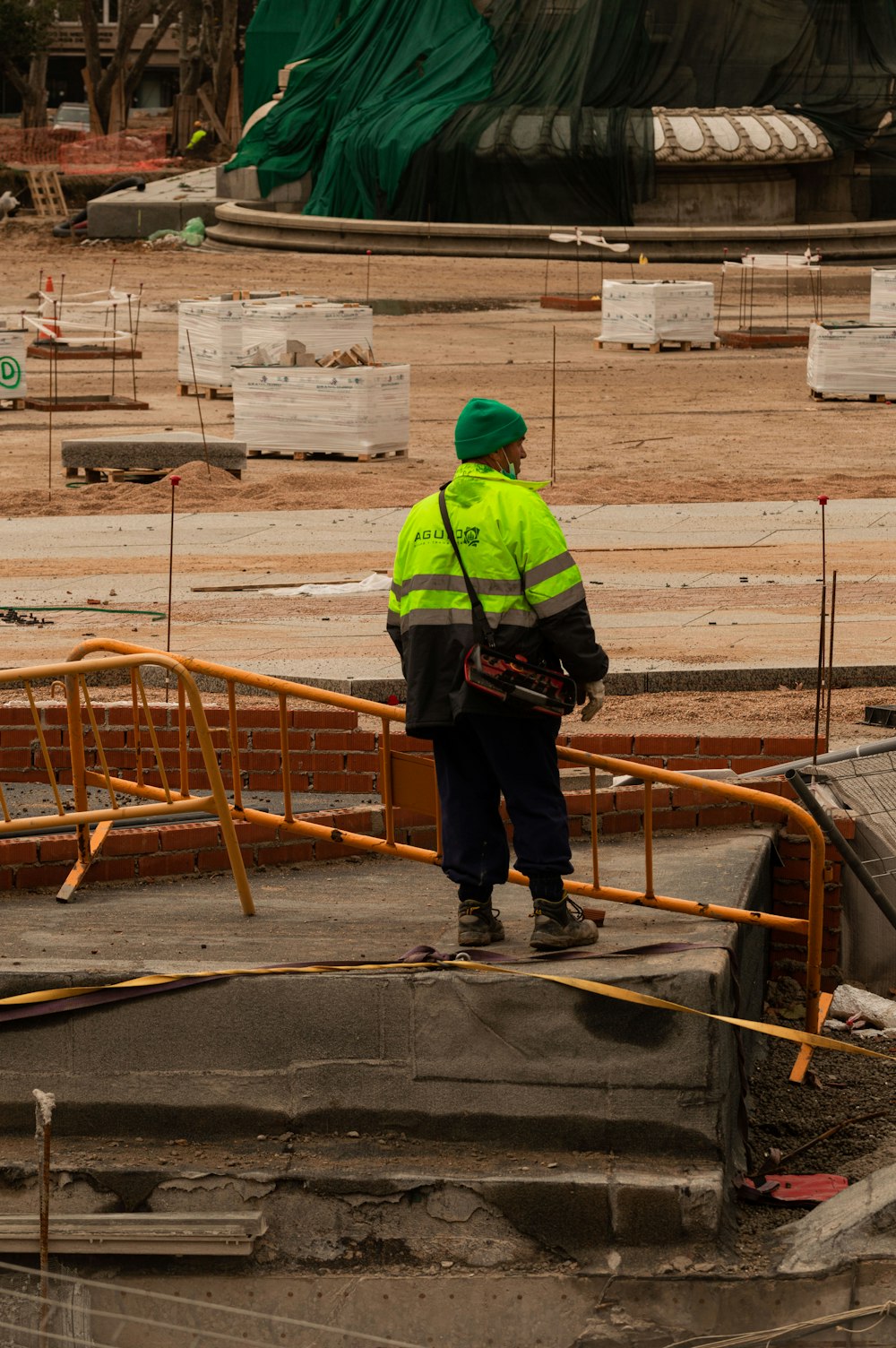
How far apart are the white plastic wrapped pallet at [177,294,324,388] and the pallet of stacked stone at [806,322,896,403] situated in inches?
269

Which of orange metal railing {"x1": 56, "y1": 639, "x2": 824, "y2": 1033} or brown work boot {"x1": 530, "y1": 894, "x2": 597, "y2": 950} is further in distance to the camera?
orange metal railing {"x1": 56, "y1": 639, "x2": 824, "y2": 1033}

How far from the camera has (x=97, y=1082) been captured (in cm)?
Answer: 597

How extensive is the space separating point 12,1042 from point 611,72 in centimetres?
4236

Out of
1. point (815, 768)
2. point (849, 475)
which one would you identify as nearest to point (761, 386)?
point (849, 475)

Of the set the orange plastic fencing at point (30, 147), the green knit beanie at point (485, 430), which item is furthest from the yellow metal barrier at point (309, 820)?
the orange plastic fencing at point (30, 147)

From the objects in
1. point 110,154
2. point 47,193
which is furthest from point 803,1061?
point 110,154

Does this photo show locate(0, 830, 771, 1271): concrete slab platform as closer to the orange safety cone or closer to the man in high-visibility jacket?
the man in high-visibility jacket

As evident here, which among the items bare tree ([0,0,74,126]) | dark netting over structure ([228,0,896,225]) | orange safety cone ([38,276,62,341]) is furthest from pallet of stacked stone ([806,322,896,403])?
bare tree ([0,0,74,126])

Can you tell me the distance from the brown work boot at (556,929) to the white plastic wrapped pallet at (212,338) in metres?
19.1

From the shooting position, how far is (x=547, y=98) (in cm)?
4538

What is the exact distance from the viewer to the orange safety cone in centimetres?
2847

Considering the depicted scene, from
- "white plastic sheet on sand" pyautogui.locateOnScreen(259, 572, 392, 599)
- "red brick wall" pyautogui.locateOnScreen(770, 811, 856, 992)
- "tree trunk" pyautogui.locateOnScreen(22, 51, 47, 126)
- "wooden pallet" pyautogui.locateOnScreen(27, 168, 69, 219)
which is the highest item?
"tree trunk" pyautogui.locateOnScreen(22, 51, 47, 126)

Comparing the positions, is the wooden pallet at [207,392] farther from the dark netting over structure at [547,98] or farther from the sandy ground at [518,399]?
the dark netting over structure at [547,98]

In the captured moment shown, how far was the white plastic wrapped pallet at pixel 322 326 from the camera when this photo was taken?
23484 millimetres
